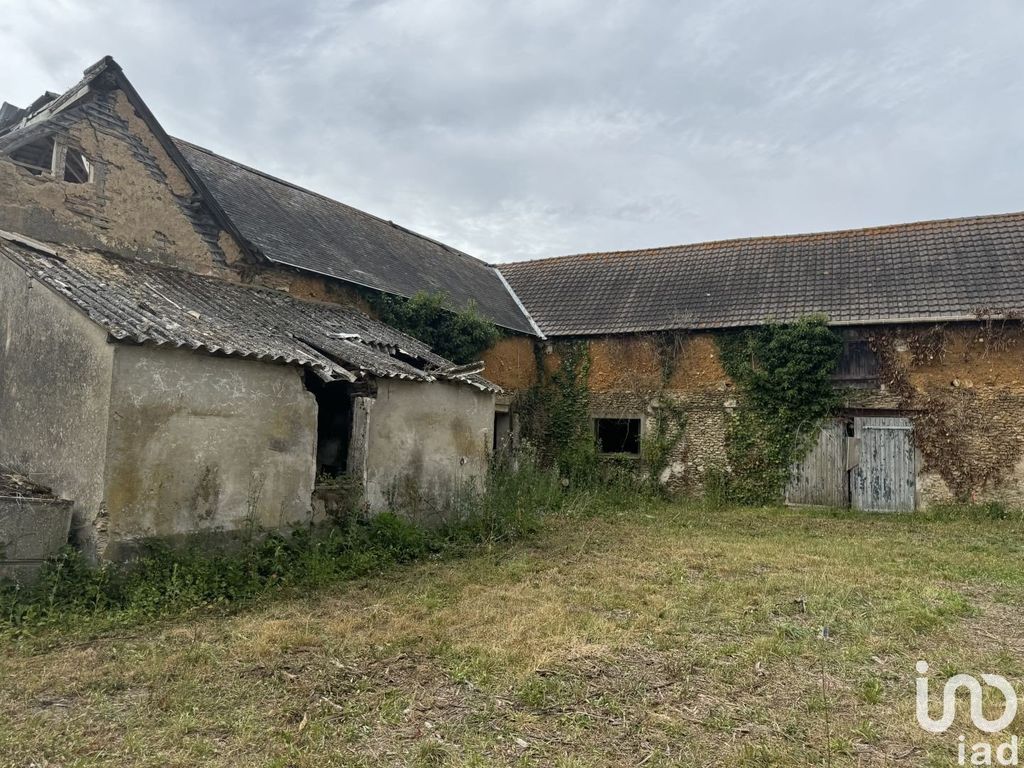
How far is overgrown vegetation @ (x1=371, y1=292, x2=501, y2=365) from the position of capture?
12781 mm

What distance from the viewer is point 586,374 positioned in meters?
15.9

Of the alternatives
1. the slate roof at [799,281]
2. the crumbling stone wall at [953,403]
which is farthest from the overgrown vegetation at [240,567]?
the slate roof at [799,281]

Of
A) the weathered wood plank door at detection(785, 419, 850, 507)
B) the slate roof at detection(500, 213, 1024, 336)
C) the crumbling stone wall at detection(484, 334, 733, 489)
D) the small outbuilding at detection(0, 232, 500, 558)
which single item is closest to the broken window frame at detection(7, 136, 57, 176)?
the small outbuilding at detection(0, 232, 500, 558)

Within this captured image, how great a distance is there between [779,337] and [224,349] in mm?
10729

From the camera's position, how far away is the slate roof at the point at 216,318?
689cm

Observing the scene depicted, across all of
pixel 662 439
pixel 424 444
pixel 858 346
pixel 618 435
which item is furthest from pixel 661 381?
pixel 424 444

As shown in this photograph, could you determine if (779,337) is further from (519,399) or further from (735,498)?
(519,399)

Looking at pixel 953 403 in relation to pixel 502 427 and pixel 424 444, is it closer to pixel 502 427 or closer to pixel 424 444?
pixel 502 427

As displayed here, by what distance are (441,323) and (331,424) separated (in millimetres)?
3928

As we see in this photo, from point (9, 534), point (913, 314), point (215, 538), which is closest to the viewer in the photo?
point (9, 534)

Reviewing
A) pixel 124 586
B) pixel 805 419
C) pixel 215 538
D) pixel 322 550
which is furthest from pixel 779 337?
pixel 124 586

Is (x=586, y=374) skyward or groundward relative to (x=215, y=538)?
skyward

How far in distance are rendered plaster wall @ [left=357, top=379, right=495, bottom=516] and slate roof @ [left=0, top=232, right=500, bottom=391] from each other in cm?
34

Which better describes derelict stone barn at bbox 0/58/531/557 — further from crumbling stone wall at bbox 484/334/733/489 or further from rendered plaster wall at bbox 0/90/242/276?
crumbling stone wall at bbox 484/334/733/489
